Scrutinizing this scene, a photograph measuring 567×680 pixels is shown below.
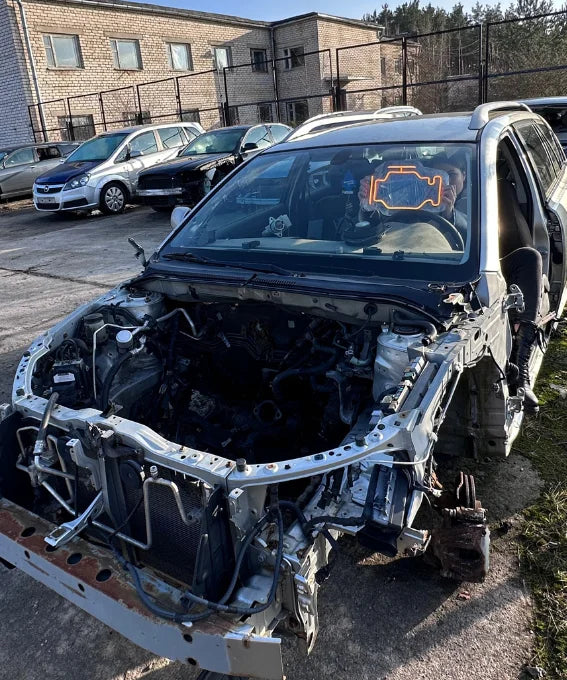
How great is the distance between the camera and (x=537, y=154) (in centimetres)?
428

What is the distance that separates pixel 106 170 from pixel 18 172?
522cm

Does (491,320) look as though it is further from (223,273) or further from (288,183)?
(288,183)

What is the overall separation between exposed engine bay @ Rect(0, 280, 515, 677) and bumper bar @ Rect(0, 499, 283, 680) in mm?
33

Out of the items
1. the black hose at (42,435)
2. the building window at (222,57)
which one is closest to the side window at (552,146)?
the black hose at (42,435)

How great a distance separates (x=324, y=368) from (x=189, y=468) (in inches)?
40.4

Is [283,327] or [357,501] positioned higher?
[283,327]

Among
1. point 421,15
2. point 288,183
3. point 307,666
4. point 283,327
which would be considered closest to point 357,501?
point 307,666

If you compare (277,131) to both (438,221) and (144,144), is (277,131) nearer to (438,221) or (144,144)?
(144,144)

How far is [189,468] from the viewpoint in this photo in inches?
76.5

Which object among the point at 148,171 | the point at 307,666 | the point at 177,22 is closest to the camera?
the point at 307,666

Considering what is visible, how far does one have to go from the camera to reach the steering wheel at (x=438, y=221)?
287 centimetres

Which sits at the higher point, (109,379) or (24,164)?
(24,164)

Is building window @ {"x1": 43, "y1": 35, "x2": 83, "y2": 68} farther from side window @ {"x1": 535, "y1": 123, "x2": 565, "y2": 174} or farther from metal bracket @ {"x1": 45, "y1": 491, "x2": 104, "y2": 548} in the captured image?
metal bracket @ {"x1": 45, "y1": 491, "x2": 104, "y2": 548}

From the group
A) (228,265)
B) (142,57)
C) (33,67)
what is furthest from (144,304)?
(142,57)
